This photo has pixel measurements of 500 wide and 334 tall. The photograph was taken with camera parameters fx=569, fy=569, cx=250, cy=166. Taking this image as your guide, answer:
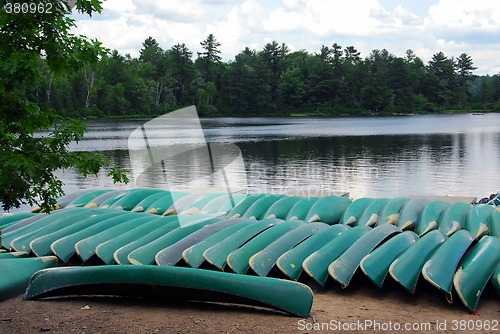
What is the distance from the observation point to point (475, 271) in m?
6.35

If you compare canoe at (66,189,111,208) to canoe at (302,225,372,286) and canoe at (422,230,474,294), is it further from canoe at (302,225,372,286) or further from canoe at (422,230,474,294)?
canoe at (422,230,474,294)

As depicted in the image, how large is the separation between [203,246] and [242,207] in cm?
258

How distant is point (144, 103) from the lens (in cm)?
8975

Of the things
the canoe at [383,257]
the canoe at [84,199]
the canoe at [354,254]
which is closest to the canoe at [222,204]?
the canoe at [84,199]

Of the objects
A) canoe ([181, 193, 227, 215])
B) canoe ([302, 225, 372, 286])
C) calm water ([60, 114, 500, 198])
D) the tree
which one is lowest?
calm water ([60, 114, 500, 198])

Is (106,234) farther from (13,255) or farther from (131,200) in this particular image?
(131,200)

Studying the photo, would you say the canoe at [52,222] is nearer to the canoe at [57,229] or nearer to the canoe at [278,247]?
the canoe at [57,229]

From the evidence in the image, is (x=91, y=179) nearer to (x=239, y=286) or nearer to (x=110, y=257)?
(x=110, y=257)

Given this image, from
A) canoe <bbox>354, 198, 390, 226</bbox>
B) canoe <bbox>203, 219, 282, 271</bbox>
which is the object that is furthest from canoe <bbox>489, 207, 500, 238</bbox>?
canoe <bbox>203, 219, 282, 271</bbox>

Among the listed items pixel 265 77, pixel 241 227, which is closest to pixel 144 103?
pixel 265 77

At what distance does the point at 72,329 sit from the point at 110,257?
253 centimetres

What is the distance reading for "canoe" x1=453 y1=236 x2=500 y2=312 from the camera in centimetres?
610

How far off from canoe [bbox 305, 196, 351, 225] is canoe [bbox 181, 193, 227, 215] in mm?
2028

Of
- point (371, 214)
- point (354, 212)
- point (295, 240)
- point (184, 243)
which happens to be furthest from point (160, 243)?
point (371, 214)
